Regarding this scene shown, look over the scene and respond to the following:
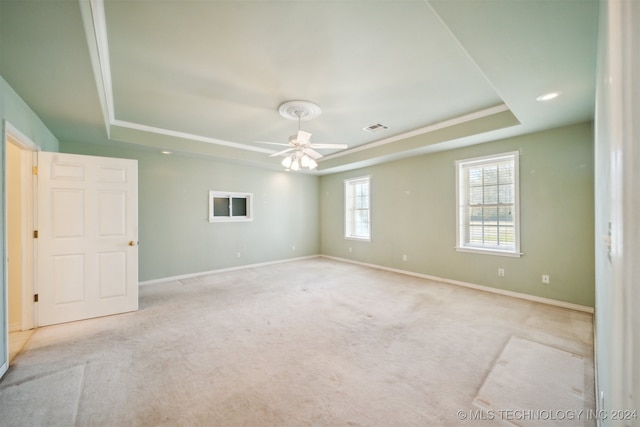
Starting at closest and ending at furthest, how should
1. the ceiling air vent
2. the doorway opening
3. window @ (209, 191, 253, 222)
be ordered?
the doorway opening
the ceiling air vent
window @ (209, 191, 253, 222)

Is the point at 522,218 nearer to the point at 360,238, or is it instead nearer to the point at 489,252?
the point at 489,252

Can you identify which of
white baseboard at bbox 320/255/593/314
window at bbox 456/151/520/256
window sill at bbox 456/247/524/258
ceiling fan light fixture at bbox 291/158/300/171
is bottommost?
white baseboard at bbox 320/255/593/314

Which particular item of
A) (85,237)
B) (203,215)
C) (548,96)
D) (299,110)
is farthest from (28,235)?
(548,96)

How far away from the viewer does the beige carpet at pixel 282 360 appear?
1.79 metres

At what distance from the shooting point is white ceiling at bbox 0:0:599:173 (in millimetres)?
1774

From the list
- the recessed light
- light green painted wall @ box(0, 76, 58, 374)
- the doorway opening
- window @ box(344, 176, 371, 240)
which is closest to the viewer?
light green painted wall @ box(0, 76, 58, 374)

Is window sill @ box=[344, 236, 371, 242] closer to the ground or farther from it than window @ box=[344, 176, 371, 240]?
closer to the ground

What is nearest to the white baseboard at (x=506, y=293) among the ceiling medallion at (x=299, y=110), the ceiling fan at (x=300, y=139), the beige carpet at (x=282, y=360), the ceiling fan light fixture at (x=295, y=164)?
the beige carpet at (x=282, y=360)

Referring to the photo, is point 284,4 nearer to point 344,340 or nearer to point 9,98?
point 9,98

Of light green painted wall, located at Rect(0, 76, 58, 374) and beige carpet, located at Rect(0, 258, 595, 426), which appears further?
light green painted wall, located at Rect(0, 76, 58, 374)

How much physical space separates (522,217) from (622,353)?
422 centimetres

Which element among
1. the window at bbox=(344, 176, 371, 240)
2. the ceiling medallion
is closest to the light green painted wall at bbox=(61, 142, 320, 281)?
the window at bbox=(344, 176, 371, 240)

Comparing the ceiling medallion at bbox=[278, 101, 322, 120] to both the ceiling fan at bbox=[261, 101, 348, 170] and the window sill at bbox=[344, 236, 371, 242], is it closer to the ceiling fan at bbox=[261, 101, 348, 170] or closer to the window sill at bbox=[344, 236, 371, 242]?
the ceiling fan at bbox=[261, 101, 348, 170]

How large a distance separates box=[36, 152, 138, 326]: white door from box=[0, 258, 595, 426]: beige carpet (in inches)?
11.7
